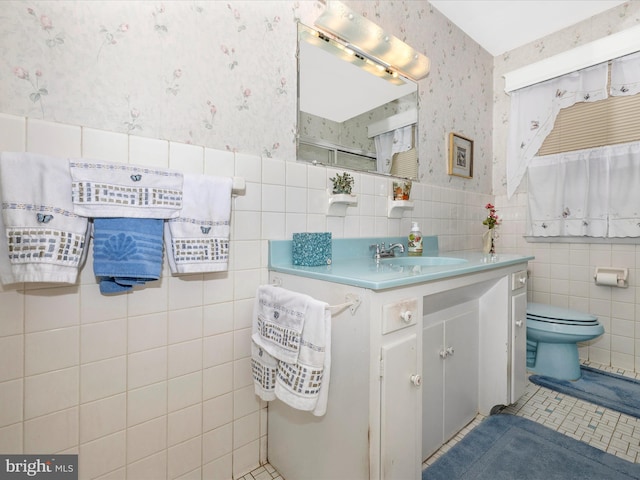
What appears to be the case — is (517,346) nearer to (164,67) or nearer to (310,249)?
(310,249)

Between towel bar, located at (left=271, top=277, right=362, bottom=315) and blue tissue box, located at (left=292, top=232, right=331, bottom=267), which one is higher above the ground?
blue tissue box, located at (left=292, top=232, right=331, bottom=267)

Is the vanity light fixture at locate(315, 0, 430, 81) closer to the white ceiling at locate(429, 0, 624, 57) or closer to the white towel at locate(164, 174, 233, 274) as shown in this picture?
the white ceiling at locate(429, 0, 624, 57)

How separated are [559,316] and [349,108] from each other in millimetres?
1810

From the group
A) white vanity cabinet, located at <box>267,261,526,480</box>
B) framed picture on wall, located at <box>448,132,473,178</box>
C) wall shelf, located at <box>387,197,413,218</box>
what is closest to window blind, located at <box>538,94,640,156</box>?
framed picture on wall, located at <box>448,132,473,178</box>

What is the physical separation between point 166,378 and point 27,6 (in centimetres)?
119

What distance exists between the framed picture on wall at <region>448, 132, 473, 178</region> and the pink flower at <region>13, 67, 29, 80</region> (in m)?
2.24

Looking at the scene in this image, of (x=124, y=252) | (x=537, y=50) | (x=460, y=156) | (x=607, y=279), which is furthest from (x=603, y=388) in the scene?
(x=124, y=252)

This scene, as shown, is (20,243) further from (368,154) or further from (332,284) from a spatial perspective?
(368,154)

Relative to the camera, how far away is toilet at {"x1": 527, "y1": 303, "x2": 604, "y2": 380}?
1.92 metres

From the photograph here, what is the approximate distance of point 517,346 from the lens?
1.66m

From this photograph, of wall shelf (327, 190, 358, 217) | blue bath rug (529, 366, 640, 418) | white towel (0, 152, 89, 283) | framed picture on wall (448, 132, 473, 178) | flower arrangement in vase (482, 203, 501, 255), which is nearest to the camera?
white towel (0, 152, 89, 283)

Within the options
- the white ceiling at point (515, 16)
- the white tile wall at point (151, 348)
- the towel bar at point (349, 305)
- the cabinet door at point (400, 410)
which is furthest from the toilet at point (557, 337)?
the white ceiling at point (515, 16)

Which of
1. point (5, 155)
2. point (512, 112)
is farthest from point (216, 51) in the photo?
point (512, 112)

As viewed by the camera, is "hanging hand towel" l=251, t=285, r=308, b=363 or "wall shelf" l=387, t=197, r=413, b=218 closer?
"hanging hand towel" l=251, t=285, r=308, b=363
